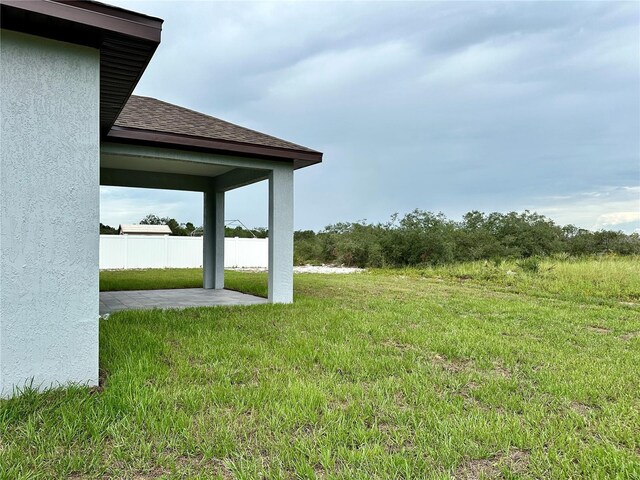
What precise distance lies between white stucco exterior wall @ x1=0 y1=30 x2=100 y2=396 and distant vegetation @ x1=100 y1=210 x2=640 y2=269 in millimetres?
18365

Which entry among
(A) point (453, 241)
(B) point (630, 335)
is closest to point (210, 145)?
(B) point (630, 335)

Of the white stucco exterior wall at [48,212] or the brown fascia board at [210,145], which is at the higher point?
the brown fascia board at [210,145]

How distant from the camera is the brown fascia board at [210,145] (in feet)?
21.3

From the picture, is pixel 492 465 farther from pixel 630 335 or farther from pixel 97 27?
pixel 630 335

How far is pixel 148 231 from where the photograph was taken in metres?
33.1

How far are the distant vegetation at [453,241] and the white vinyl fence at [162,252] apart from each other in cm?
359

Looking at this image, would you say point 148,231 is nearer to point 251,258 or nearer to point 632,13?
point 251,258

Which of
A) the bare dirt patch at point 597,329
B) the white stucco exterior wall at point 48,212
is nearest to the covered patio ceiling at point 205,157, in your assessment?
the white stucco exterior wall at point 48,212

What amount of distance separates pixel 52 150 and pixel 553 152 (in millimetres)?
21018

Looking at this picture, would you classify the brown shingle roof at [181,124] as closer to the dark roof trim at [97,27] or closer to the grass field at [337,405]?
the dark roof trim at [97,27]

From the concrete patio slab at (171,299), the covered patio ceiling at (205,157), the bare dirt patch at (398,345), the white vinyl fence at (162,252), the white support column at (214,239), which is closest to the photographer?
the bare dirt patch at (398,345)

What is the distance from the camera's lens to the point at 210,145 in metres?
7.09

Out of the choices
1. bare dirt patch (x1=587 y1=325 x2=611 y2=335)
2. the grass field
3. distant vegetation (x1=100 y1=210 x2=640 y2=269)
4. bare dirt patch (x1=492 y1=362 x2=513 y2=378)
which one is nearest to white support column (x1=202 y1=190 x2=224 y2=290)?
the grass field

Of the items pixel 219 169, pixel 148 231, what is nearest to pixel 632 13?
pixel 219 169
